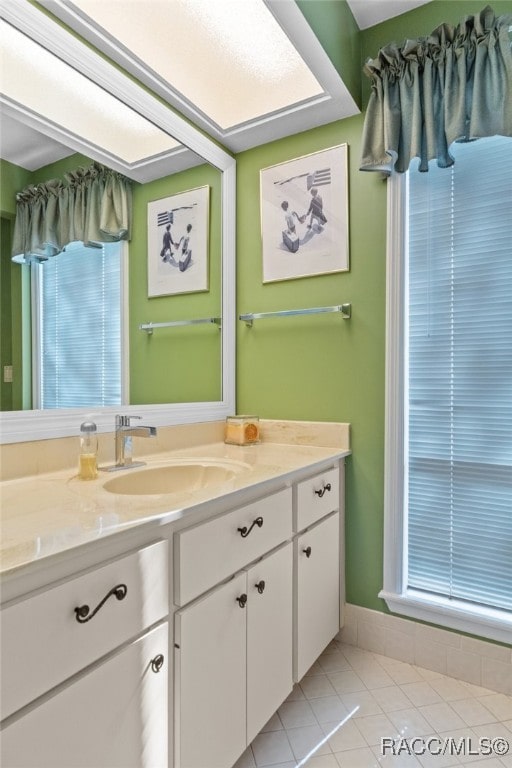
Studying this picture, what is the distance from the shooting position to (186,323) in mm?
1861

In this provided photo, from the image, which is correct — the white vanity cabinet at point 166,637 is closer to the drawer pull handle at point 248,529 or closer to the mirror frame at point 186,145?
the drawer pull handle at point 248,529

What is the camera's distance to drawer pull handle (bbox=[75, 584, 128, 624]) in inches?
27.7

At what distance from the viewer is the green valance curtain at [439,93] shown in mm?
1387

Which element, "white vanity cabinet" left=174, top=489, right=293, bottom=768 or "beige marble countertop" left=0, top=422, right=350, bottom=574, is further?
"white vanity cabinet" left=174, top=489, right=293, bottom=768

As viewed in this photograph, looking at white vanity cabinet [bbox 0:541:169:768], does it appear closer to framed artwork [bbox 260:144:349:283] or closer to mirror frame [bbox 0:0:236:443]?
mirror frame [bbox 0:0:236:443]

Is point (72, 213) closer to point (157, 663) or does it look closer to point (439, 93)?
point (157, 663)

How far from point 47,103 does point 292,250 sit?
3.40 ft

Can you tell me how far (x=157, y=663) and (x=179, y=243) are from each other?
4.98ft

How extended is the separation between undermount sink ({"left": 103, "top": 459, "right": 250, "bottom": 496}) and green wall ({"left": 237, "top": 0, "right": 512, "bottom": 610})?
0.56 metres

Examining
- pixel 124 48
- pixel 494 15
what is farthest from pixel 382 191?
pixel 124 48

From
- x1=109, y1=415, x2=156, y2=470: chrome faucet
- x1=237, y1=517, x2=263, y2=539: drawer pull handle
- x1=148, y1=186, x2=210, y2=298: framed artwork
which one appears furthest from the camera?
x1=148, y1=186, x2=210, y2=298: framed artwork

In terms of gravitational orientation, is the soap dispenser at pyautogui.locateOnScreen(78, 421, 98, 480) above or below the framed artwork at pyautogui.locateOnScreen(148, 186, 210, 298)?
below

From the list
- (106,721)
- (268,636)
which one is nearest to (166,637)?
(106,721)

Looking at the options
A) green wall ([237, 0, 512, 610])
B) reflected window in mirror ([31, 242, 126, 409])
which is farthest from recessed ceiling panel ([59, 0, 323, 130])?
reflected window in mirror ([31, 242, 126, 409])
